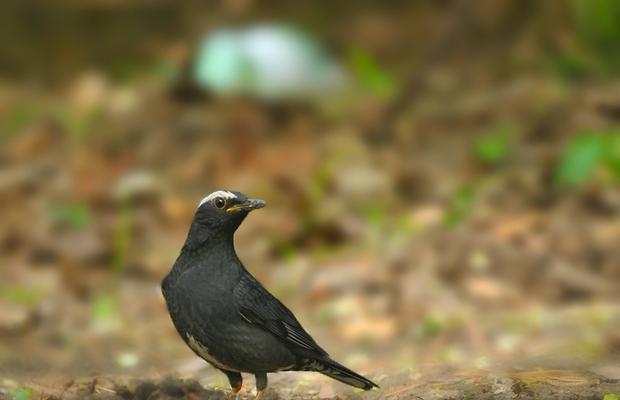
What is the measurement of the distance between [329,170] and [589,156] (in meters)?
2.22

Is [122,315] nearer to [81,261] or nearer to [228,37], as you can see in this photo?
[81,261]

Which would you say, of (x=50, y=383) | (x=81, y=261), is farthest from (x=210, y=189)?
(x=50, y=383)

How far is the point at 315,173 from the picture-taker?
370 inches

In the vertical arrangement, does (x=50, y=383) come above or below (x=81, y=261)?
below

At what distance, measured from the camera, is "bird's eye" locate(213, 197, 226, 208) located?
4117 mm

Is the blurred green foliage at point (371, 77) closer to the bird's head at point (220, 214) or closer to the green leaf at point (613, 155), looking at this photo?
the green leaf at point (613, 155)

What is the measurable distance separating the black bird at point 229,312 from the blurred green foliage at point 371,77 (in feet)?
19.7

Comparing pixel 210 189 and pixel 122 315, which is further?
pixel 210 189

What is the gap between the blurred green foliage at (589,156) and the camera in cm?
809

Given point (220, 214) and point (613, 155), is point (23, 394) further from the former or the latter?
point (613, 155)

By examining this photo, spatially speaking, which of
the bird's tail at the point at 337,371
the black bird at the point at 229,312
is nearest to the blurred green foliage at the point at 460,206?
the bird's tail at the point at 337,371

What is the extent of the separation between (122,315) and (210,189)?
1.86 m

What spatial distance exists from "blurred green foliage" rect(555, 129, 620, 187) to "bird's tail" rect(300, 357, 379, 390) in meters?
4.31

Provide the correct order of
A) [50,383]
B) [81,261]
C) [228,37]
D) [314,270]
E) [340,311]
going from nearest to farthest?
[50,383]
[340,311]
[314,270]
[81,261]
[228,37]
